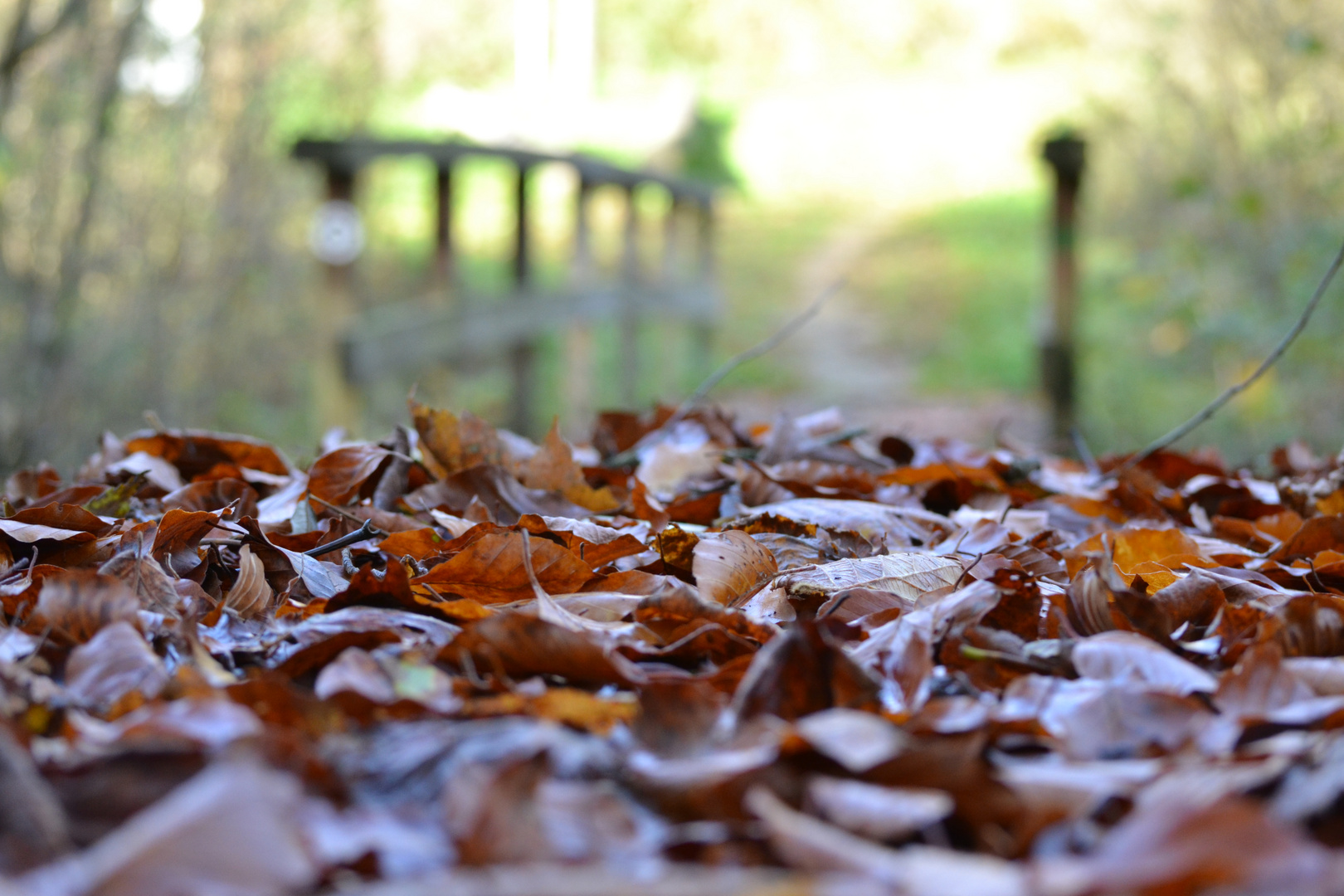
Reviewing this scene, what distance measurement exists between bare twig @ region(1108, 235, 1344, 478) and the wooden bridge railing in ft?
11.7

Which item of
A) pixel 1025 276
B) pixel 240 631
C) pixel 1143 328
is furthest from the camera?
pixel 1025 276

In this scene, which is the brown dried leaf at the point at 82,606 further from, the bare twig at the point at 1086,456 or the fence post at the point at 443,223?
the fence post at the point at 443,223

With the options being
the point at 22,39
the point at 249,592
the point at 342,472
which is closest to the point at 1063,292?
the point at 22,39

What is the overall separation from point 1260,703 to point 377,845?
612 mm

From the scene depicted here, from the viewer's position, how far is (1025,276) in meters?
16.9

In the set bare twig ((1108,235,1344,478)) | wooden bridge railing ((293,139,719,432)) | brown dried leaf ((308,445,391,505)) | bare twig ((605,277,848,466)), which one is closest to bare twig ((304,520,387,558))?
brown dried leaf ((308,445,391,505))

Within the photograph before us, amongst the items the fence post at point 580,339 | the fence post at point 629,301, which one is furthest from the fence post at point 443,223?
the fence post at point 629,301

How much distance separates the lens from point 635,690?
89cm

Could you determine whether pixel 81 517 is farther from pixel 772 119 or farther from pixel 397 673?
pixel 772 119

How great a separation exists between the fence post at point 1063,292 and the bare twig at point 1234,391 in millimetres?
4682

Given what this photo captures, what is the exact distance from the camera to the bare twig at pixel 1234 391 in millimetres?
1436

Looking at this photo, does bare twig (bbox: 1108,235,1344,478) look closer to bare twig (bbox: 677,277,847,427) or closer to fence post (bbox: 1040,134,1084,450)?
bare twig (bbox: 677,277,847,427)

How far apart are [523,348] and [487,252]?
8.37m

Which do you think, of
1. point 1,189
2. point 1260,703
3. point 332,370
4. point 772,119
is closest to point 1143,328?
point 332,370
